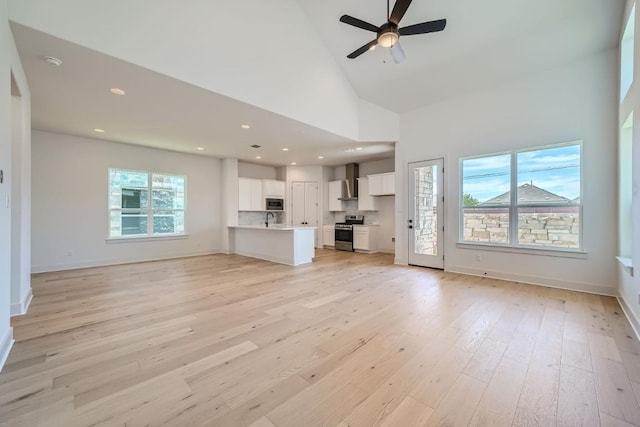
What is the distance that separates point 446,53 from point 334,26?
195cm

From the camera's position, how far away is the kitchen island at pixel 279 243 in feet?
19.6

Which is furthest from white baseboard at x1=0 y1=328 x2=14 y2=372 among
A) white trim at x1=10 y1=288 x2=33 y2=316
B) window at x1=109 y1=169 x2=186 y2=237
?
window at x1=109 y1=169 x2=186 y2=237

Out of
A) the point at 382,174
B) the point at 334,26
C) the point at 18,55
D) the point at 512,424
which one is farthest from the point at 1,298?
the point at 382,174

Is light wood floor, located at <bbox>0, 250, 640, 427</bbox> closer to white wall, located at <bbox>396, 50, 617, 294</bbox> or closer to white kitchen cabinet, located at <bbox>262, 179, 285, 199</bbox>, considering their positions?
white wall, located at <bbox>396, 50, 617, 294</bbox>

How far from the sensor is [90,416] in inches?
60.3

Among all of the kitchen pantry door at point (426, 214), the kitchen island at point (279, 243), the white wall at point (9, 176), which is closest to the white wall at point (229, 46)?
the white wall at point (9, 176)

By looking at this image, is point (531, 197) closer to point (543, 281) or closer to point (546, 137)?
point (546, 137)

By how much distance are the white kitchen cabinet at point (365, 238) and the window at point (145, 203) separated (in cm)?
492

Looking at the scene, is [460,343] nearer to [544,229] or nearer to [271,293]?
[271,293]

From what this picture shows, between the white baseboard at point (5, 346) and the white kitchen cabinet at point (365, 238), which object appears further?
the white kitchen cabinet at point (365, 238)

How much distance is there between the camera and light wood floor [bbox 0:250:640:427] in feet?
5.15

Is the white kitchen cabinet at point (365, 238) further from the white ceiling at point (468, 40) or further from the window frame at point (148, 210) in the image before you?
the window frame at point (148, 210)

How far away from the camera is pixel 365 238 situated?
7992 mm

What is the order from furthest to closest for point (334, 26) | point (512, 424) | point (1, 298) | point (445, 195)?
point (445, 195), point (334, 26), point (1, 298), point (512, 424)
